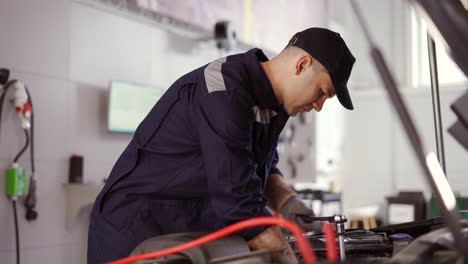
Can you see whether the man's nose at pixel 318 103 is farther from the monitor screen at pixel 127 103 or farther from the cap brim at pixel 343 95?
the monitor screen at pixel 127 103

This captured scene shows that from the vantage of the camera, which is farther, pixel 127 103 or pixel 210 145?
pixel 127 103

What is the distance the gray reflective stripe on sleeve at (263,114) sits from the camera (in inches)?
55.0

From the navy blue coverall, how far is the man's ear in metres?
0.09

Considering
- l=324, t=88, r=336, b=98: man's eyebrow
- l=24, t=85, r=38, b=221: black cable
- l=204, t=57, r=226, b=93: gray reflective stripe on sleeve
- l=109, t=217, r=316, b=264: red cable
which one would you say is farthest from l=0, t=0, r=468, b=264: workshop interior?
l=204, t=57, r=226, b=93: gray reflective stripe on sleeve

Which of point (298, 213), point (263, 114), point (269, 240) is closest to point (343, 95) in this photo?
point (263, 114)

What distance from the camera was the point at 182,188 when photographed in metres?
1.31

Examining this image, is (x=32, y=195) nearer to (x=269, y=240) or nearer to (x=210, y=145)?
(x=210, y=145)

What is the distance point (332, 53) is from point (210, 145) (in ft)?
1.25

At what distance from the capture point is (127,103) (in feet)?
11.0

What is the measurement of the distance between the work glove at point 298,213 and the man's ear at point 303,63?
0.37 metres

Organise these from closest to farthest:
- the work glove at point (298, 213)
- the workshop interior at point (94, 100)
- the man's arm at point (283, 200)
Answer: the work glove at point (298, 213)
the man's arm at point (283, 200)
the workshop interior at point (94, 100)

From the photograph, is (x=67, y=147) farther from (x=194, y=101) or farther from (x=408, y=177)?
(x=408, y=177)

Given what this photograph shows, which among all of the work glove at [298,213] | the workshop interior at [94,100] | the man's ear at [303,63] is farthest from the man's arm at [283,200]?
the man's ear at [303,63]

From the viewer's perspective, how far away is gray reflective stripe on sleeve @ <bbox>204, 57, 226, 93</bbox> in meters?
1.29
